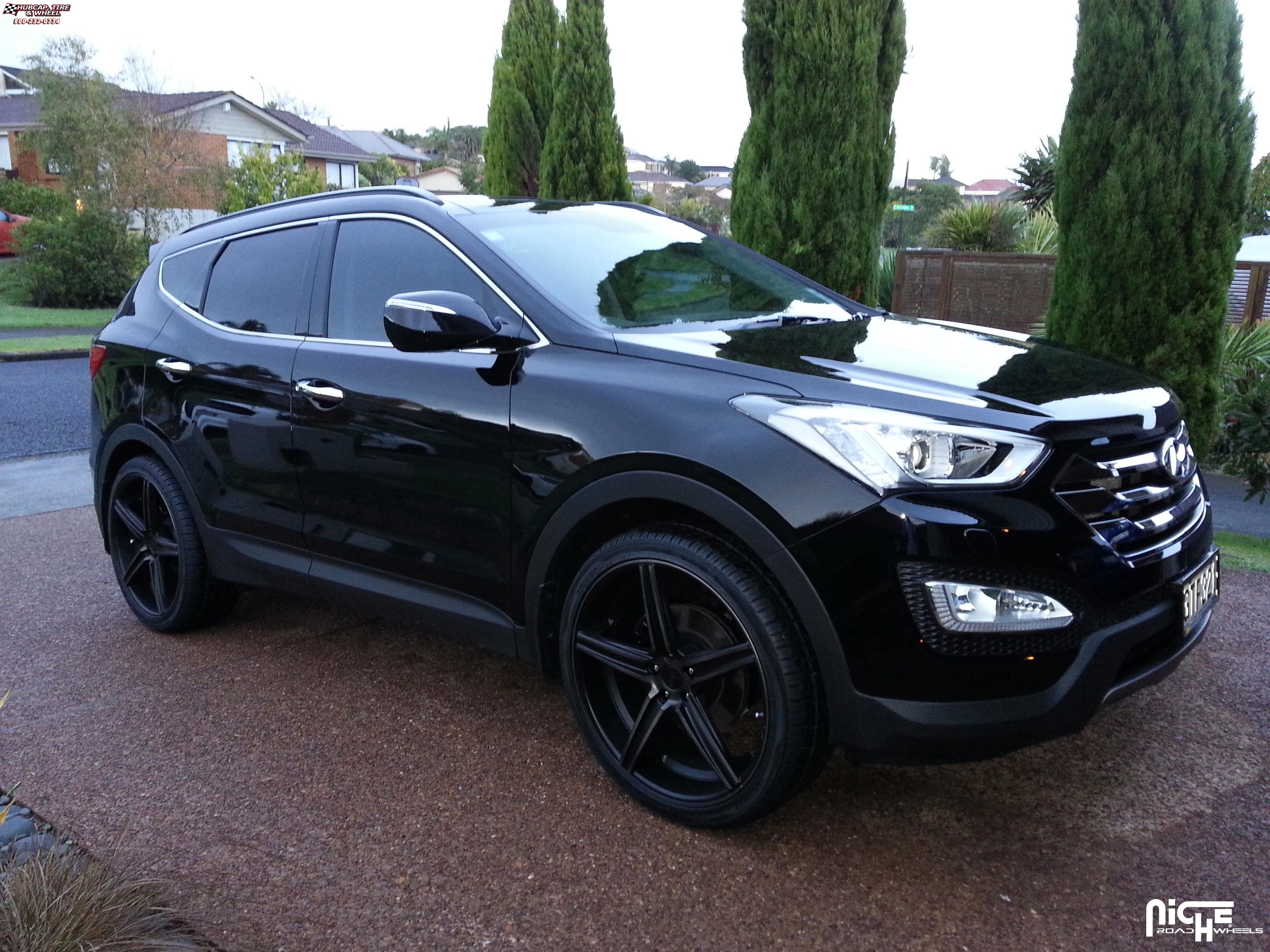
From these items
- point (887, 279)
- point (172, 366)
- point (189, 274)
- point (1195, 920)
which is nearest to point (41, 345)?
point (887, 279)

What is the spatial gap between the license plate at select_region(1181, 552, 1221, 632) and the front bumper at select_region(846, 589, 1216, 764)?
19 centimetres

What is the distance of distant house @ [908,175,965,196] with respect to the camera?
93.3 metres

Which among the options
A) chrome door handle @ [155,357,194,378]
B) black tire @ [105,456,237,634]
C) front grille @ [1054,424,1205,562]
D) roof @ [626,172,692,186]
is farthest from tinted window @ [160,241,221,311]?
roof @ [626,172,692,186]

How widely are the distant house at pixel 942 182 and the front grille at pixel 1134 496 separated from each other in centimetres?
8226

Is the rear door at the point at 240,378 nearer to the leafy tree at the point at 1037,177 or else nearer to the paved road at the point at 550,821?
the paved road at the point at 550,821

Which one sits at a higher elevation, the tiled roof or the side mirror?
the tiled roof

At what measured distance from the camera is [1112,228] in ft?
23.5

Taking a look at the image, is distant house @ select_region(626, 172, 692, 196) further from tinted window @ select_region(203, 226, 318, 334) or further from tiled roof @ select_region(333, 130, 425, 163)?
tinted window @ select_region(203, 226, 318, 334)

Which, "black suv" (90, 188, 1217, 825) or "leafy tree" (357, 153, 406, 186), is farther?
"leafy tree" (357, 153, 406, 186)

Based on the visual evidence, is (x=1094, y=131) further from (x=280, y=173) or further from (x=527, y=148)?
(x=280, y=173)

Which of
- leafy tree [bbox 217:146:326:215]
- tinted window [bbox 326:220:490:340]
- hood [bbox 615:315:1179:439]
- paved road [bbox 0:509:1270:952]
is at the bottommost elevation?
paved road [bbox 0:509:1270:952]

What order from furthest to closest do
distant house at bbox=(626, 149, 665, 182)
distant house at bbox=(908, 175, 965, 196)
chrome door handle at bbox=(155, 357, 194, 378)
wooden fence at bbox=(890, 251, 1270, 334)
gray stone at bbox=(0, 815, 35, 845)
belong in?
distant house at bbox=(626, 149, 665, 182)
distant house at bbox=(908, 175, 965, 196)
wooden fence at bbox=(890, 251, 1270, 334)
chrome door handle at bbox=(155, 357, 194, 378)
gray stone at bbox=(0, 815, 35, 845)

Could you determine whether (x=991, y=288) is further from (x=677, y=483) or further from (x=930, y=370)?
(x=677, y=483)

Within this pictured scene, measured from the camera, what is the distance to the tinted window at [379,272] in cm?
349
